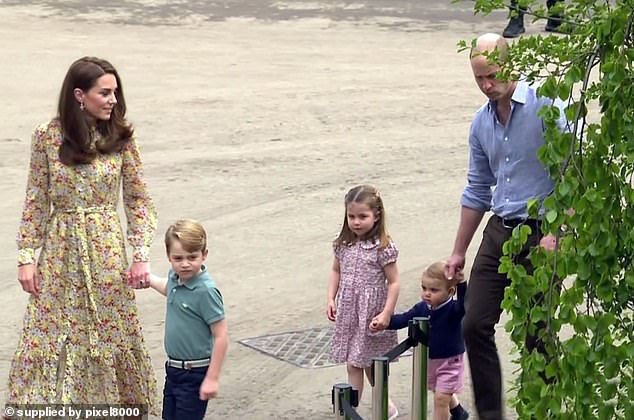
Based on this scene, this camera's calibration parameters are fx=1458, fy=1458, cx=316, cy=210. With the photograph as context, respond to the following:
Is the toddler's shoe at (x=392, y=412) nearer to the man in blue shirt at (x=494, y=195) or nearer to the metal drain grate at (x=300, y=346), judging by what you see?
the man in blue shirt at (x=494, y=195)

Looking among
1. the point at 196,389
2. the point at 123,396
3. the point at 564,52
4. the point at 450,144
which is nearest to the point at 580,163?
the point at 564,52

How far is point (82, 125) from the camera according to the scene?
6402mm

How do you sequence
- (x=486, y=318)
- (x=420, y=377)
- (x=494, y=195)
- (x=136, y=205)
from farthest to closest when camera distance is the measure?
(x=136, y=205) → (x=494, y=195) → (x=486, y=318) → (x=420, y=377)

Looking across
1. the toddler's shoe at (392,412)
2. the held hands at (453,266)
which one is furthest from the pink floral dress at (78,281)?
the held hands at (453,266)

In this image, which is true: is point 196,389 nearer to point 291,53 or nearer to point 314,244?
point 314,244

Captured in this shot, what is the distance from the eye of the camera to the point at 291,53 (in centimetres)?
1866

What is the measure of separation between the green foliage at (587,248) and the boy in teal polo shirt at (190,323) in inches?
98.9

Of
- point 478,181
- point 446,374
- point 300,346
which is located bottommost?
point 300,346

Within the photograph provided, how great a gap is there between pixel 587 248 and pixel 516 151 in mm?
2643

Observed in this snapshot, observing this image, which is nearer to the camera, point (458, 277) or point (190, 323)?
point (190, 323)

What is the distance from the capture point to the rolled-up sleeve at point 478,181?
666cm

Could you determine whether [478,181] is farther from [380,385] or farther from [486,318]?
[380,385]

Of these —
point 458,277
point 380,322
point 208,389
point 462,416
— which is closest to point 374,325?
point 380,322

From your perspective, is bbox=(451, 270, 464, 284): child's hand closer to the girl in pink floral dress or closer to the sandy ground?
the girl in pink floral dress
